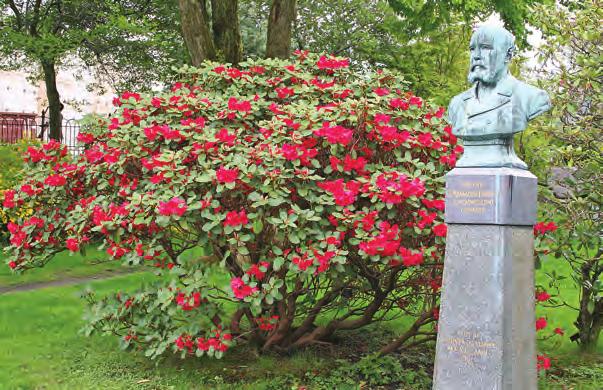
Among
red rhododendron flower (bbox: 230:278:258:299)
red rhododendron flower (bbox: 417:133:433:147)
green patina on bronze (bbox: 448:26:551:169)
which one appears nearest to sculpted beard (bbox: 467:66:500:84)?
green patina on bronze (bbox: 448:26:551:169)

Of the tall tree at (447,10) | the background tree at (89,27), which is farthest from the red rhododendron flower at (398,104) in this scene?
the background tree at (89,27)

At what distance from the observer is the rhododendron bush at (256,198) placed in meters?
5.11

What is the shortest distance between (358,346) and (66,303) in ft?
12.7

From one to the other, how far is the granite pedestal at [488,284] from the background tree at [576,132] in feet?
4.94

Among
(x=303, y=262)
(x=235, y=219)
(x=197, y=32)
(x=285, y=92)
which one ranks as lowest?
(x=303, y=262)

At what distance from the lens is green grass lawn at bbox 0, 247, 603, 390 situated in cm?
575

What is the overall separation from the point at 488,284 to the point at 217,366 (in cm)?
284

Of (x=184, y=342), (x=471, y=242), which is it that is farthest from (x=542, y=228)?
(x=184, y=342)

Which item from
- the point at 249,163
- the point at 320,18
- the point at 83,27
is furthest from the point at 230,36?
the point at 320,18

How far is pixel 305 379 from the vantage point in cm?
586

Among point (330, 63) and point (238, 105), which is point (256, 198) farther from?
point (330, 63)

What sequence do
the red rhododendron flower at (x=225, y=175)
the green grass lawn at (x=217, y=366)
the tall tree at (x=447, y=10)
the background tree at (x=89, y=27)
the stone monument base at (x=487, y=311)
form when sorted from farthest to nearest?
1. the background tree at (x=89, y=27)
2. the tall tree at (x=447, y=10)
3. the green grass lawn at (x=217, y=366)
4. the red rhododendron flower at (x=225, y=175)
5. the stone monument base at (x=487, y=311)

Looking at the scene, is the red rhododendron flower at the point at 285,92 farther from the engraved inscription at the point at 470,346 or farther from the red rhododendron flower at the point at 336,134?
the engraved inscription at the point at 470,346

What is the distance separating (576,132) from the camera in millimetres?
5891
